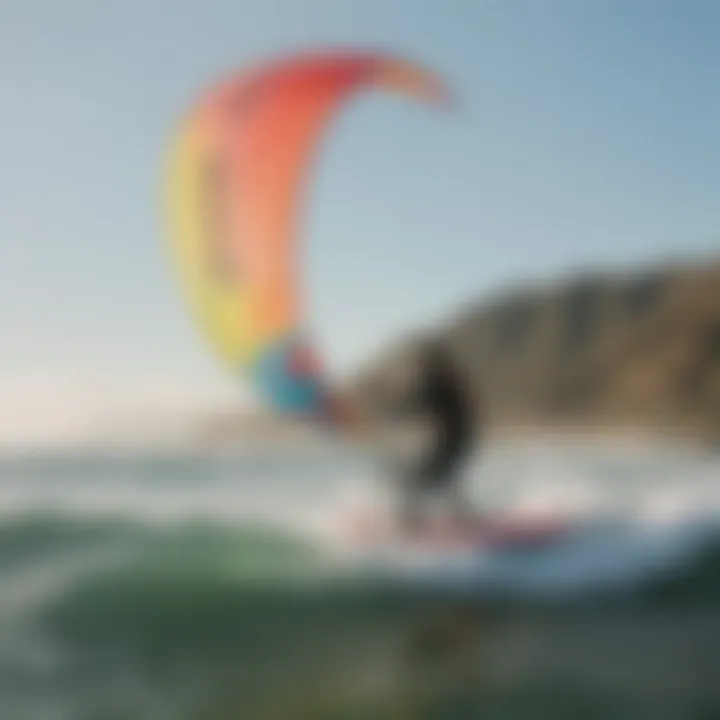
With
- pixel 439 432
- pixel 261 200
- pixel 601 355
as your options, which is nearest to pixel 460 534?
pixel 439 432

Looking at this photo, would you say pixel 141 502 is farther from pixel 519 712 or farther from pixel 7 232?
pixel 519 712

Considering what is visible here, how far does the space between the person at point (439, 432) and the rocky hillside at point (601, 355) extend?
3cm

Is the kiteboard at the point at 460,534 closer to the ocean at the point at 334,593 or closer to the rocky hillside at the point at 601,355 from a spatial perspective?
the ocean at the point at 334,593

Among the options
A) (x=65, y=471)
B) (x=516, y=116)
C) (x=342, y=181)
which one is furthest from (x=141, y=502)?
(x=516, y=116)

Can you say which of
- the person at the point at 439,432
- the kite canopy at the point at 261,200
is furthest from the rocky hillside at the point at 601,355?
the kite canopy at the point at 261,200

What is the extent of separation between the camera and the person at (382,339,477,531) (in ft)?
6.27

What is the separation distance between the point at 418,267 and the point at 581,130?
405mm

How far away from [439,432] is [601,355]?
1.10ft

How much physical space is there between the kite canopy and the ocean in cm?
18

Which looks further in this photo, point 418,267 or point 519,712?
point 418,267

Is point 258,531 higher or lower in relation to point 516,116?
lower

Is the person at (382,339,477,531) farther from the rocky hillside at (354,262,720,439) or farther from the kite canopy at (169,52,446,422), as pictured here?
the kite canopy at (169,52,446,422)

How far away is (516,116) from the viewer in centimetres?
202

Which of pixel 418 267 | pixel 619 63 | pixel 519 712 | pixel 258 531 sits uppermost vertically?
pixel 619 63
